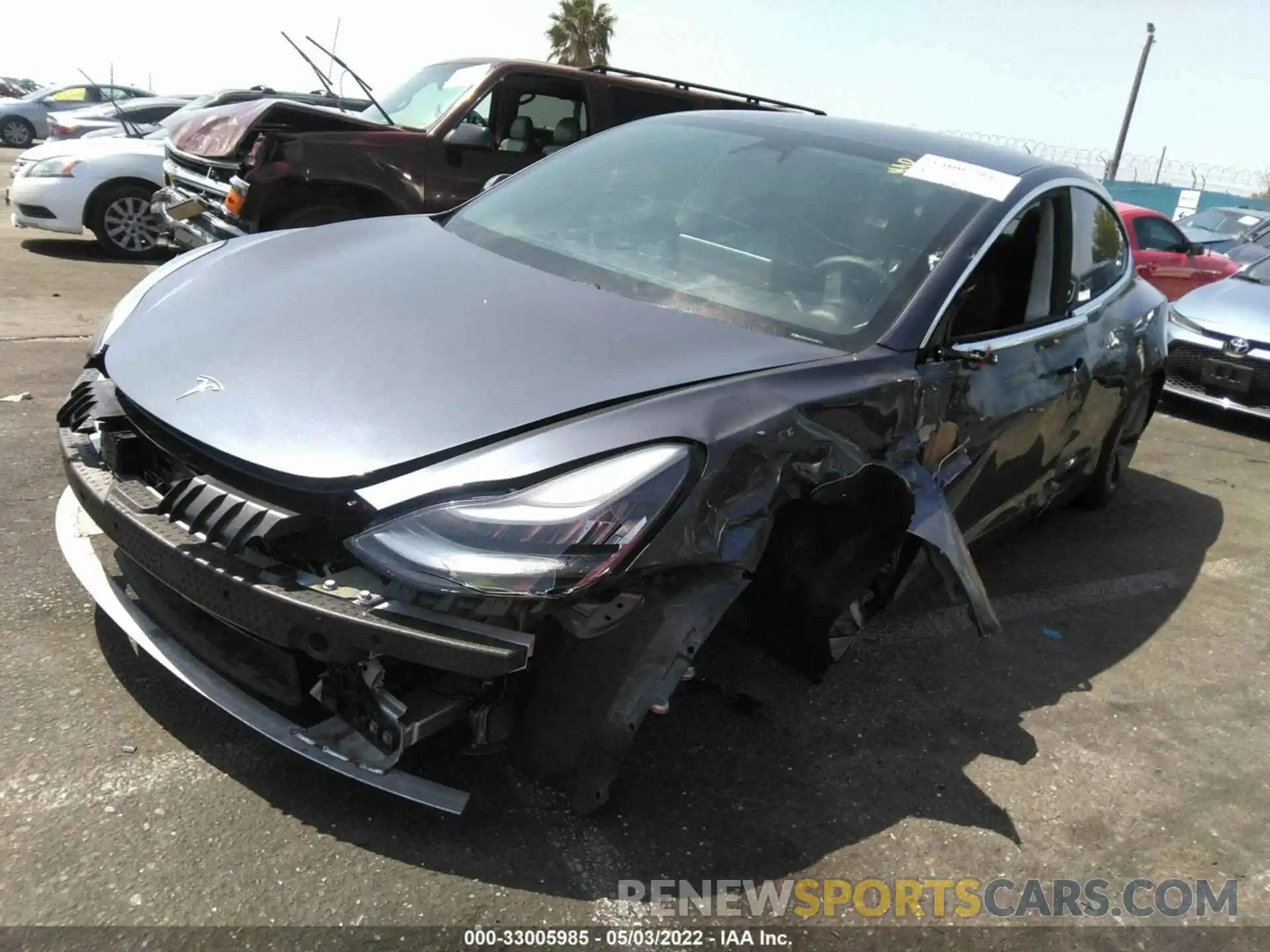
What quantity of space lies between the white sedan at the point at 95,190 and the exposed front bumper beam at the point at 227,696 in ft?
25.1

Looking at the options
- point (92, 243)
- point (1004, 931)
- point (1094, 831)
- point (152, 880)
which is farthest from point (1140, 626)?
point (92, 243)

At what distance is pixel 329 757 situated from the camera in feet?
Result: 6.98

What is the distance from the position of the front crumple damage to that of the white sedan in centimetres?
853

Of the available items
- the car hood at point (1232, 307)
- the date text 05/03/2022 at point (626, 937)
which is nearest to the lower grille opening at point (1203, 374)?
the car hood at point (1232, 307)

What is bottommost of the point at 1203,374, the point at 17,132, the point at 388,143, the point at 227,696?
the point at 17,132

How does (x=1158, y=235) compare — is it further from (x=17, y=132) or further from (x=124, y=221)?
(x=17, y=132)

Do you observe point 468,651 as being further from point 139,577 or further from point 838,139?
point 838,139

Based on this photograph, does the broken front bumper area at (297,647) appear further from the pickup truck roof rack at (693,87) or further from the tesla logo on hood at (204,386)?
the pickup truck roof rack at (693,87)

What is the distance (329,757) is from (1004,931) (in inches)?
62.9

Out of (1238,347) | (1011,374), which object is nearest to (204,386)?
(1011,374)

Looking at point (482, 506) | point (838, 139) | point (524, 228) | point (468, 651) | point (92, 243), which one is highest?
point (838, 139)

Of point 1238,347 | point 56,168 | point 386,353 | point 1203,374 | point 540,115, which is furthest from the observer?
point 56,168

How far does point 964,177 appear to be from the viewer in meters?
3.41

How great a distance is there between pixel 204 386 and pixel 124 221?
8.11m
